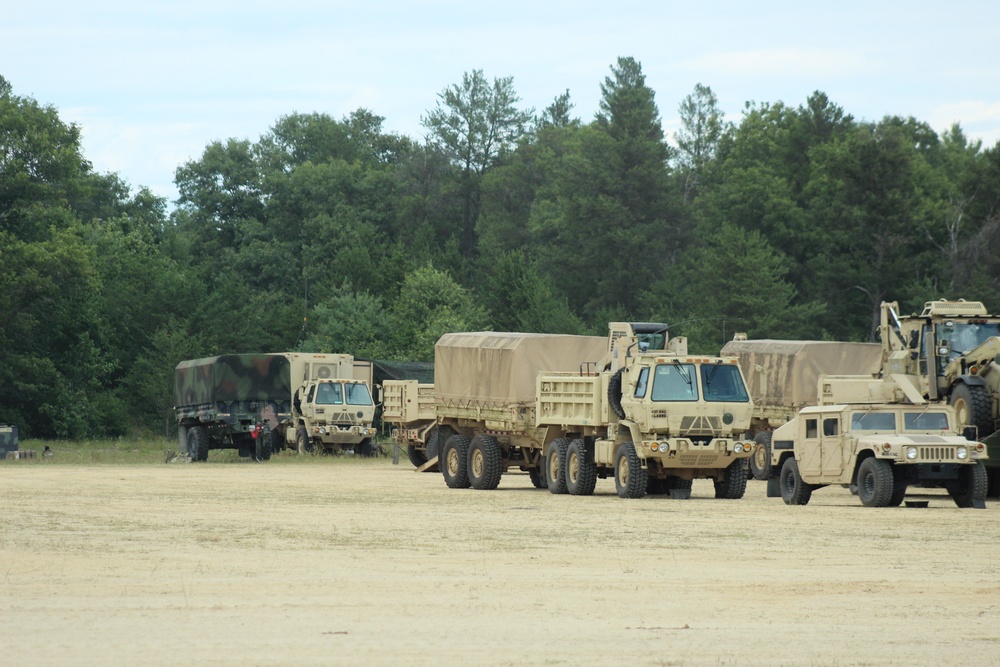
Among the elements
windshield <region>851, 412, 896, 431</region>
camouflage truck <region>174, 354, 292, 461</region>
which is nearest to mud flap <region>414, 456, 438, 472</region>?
camouflage truck <region>174, 354, 292, 461</region>

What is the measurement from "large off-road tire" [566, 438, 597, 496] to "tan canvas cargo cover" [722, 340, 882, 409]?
10.6 m

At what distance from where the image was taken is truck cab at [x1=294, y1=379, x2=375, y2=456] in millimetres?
51094

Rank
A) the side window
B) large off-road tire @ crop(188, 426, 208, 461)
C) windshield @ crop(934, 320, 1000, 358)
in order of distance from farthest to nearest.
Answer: large off-road tire @ crop(188, 426, 208, 461) → windshield @ crop(934, 320, 1000, 358) → the side window

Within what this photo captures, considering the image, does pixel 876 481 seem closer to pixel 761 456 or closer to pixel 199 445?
pixel 761 456

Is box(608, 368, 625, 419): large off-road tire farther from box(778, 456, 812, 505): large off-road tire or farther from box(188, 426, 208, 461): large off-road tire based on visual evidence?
box(188, 426, 208, 461): large off-road tire

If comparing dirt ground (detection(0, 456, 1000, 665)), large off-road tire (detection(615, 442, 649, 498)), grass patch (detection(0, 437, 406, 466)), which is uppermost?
large off-road tire (detection(615, 442, 649, 498))

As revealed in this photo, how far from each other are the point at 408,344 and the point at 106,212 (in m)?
39.0

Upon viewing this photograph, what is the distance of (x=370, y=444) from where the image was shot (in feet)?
174

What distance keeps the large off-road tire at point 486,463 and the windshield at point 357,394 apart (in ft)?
58.0

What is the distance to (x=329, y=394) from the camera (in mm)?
51312

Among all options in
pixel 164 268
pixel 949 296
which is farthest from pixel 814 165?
pixel 164 268

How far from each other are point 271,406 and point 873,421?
26.8 metres

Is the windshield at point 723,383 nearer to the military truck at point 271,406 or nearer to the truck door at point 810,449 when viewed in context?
the truck door at point 810,449

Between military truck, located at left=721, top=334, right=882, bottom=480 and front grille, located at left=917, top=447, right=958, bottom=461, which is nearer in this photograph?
front grille, located at left=917, top=447, right=958, bottom=461
